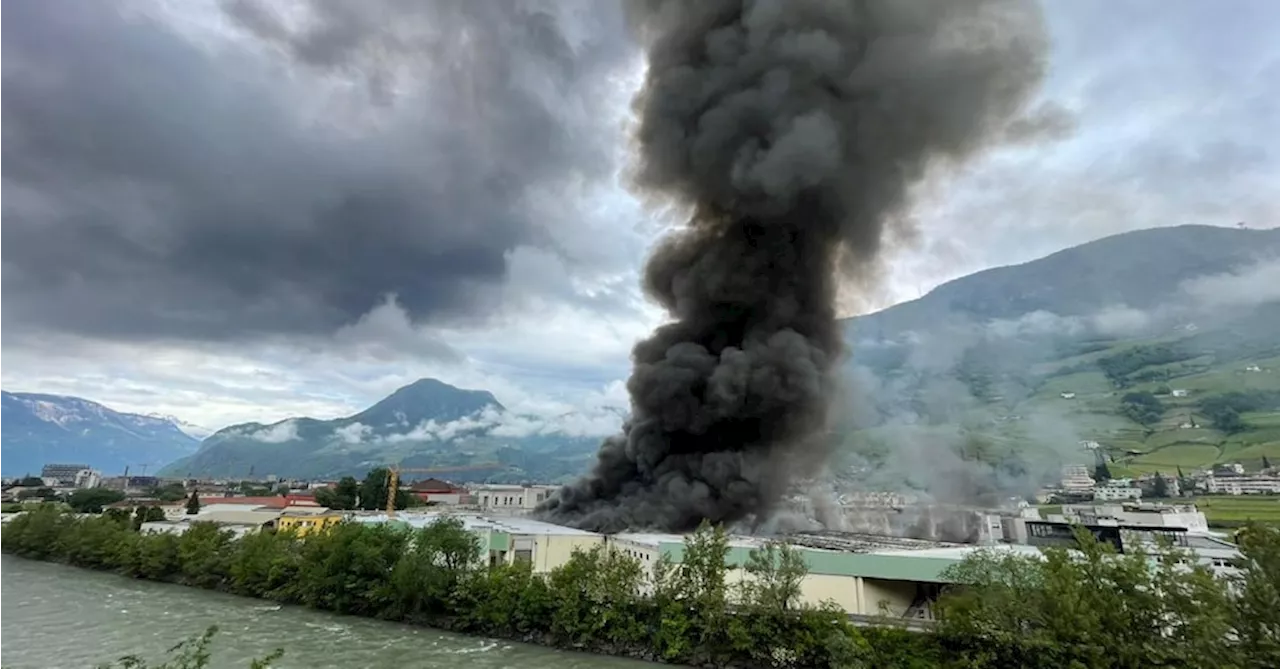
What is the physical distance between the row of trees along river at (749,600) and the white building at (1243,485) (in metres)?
71.7

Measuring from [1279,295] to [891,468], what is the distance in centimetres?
14023

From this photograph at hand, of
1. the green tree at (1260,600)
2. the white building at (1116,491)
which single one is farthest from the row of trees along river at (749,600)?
the white building at (1116,491)

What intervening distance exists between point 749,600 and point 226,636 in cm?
2014

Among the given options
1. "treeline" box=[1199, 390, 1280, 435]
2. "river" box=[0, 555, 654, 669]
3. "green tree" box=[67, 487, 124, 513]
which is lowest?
"river" box=[0, 555, 654, 669]

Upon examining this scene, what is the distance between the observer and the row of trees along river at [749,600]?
17.5 metres

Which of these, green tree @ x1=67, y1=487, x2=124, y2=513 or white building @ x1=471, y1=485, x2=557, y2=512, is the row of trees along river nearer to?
green tree @ x1=67, y1=487, x2=124, y2=513

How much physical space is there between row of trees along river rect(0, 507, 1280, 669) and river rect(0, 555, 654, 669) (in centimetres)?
120

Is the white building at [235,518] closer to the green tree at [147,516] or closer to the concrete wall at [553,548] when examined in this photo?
the green tree at [147,516]

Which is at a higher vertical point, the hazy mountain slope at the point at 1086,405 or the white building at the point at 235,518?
the hazy mountain slope at the point at 1086,405

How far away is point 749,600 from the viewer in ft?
80.6

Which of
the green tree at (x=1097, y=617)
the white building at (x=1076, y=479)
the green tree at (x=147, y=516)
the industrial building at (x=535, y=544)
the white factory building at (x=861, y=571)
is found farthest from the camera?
the white building at (x=1076, y=479)

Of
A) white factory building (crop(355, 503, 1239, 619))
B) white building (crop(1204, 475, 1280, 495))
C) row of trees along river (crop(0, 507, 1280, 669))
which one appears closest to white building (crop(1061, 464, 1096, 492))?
white building (crop(1204, 475, 1280, 495))

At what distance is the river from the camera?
22578 millimetres

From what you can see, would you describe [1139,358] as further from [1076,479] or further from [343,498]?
[343,498]
